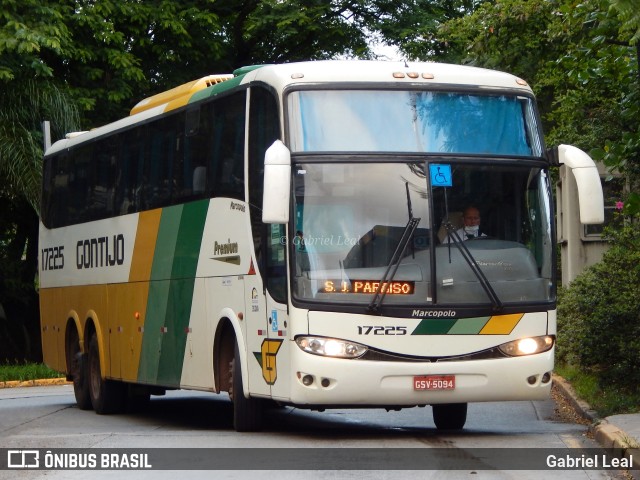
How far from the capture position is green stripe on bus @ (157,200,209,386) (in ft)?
48.6

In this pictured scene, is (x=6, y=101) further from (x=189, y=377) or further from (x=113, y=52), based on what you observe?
(x=189, y=377)

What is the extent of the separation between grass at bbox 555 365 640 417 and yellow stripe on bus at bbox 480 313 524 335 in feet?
6.99

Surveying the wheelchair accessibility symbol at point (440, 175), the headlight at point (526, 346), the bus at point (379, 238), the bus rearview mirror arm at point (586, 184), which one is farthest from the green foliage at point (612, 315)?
the wheelchair accessibility symbol at point (440, 175)

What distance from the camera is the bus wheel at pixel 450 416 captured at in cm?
1412

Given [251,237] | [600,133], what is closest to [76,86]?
[600,133]

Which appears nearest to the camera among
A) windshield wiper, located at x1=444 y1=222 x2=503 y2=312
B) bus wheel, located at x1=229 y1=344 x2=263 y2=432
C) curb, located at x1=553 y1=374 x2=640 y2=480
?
curb, located at x1=553 y1=374 x2=640 y2=480

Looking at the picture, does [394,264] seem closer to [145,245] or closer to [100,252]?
[145,245]

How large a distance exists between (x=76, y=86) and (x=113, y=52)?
1.47 m

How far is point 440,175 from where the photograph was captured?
490 inches

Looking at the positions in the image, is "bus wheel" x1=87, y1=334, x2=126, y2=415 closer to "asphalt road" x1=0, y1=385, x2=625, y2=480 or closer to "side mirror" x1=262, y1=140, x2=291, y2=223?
"asphalt road" x1=0, y1=385, x2=625, y2=480

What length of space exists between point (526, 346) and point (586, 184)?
1.59 m

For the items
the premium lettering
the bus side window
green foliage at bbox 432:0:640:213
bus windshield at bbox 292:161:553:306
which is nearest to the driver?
bus windshield at bbox 292:161:553:306

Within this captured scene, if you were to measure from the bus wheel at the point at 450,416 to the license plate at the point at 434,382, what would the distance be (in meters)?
1.96

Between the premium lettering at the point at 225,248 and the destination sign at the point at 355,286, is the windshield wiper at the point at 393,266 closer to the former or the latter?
the destination sign at the point at 355,286
